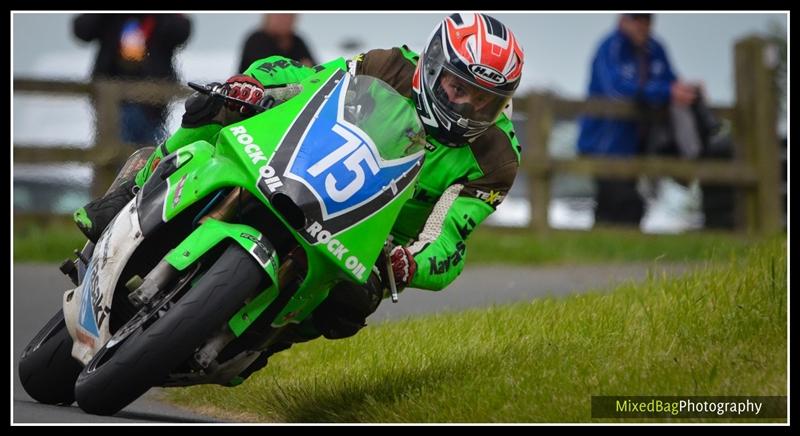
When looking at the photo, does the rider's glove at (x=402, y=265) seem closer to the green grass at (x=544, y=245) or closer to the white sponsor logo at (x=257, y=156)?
the white sponsor logo at (x=257, y=156)

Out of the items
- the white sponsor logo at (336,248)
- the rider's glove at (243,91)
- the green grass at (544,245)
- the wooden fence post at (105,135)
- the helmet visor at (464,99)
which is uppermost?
the rider's glove at (243,91)

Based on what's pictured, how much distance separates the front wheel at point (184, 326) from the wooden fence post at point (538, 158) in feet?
33.5

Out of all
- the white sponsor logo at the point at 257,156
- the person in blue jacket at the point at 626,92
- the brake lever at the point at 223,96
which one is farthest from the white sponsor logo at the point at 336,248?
the person in blue jacket at the point at 626,92

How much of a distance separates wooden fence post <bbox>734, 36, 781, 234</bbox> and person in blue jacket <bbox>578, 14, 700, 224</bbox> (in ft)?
6.14

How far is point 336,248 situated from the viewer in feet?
20.2

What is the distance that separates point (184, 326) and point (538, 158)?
10.5m

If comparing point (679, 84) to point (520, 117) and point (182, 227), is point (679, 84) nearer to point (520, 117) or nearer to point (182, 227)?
point (520, 117)

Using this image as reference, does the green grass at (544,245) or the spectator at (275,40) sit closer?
the spectator at (275,40)

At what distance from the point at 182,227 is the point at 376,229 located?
2.45ft

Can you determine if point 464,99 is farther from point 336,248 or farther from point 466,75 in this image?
point 336,248

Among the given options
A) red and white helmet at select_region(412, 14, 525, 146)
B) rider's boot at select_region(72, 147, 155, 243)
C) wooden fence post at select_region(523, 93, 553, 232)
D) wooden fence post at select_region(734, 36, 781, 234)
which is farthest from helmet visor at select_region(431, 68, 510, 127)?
wooden fence post at select_region(734, 36, 781, 234)

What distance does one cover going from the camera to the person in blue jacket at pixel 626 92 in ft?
44.8

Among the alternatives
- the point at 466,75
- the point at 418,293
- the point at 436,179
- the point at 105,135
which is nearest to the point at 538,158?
the point at 418,293

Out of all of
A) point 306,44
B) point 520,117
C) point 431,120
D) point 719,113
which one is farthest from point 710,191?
point 431,120
